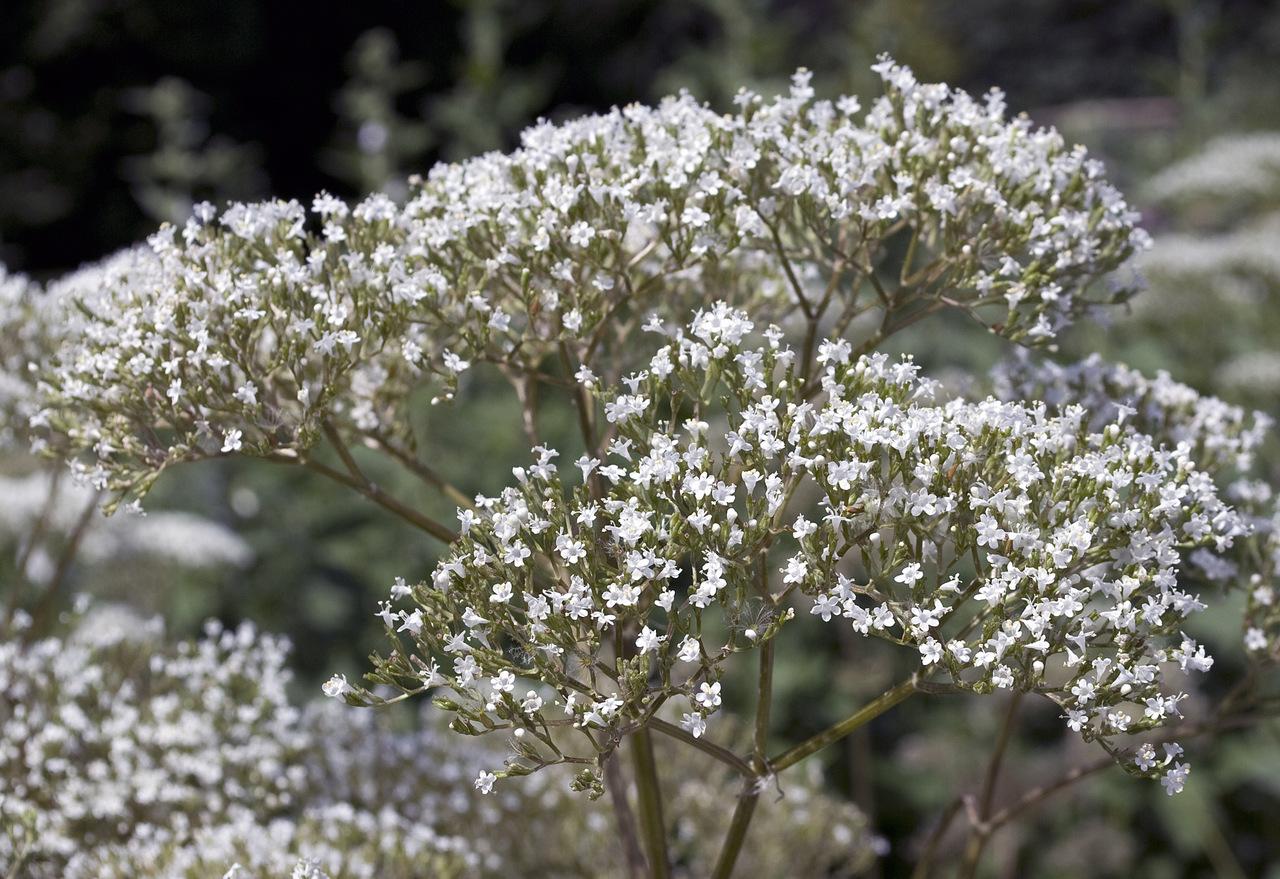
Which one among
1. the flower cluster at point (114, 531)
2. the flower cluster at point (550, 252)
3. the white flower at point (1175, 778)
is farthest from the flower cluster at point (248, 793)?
the flower cluster at point (114, 531)

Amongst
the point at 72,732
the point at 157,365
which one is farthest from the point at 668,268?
the point at 72,732

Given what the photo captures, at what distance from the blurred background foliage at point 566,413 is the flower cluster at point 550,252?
270 mm

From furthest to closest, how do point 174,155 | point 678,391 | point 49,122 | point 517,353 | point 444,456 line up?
point 49,122 → point 174,155 → point 444,456 → point 517,353 → point 678,391

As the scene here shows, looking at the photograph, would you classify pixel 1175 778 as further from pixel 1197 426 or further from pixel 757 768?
pixel 1197 426

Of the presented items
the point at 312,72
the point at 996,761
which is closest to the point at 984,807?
the point at 996,761

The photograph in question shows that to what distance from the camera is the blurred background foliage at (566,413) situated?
603cm

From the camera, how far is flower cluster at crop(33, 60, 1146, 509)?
2.25m

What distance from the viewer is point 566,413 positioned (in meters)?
8.14

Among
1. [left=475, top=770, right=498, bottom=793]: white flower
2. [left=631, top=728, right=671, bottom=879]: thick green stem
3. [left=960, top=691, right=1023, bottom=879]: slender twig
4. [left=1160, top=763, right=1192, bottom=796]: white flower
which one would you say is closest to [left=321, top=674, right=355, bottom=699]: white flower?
[left=475, top=770, right=498, bottom=793]: white flower

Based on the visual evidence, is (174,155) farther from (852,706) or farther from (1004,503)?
(1004,503)

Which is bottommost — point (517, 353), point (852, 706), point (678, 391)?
point (678, 391)

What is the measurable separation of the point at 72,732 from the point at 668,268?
1.70 m

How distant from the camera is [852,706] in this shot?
6559 millimetres

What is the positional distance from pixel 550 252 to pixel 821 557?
30.1 inches
